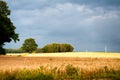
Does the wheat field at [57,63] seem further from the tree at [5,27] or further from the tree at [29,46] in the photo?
the tree at [29,46]

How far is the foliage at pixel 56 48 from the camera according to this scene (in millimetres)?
155725

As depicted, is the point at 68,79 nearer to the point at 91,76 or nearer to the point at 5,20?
the point at 91,76

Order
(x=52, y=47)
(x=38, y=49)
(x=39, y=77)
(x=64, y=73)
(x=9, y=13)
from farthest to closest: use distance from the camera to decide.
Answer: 1. (x=38, y=49)
2. (x=52, y=47)
3. (x=9, y=13)
4. (x=64, y=73)
5. (x=39, y=77)

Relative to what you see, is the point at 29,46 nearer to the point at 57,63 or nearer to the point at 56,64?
the point at 57,63

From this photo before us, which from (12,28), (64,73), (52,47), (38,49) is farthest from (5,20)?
(38,49)

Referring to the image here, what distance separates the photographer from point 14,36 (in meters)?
63.5

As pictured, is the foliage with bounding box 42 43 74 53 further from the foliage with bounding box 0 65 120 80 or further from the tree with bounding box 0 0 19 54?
the foliage with bounding box 0 65 120 80

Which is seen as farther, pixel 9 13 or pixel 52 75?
pixel 9 13

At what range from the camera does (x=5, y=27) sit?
6131 centimetres

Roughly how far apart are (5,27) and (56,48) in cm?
9731

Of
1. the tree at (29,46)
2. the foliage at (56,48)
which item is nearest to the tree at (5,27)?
the foliage at (56,48)

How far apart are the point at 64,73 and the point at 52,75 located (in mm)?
1510

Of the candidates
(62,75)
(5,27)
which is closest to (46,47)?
(5,27)

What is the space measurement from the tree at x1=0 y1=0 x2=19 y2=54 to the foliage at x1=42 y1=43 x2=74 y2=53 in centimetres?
8959
